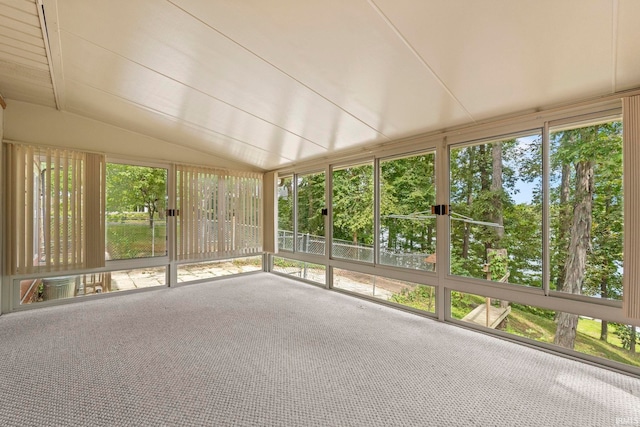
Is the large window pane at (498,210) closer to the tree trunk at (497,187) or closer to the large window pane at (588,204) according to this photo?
the tree trunk at (497,187)

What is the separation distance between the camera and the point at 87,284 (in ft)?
11.8

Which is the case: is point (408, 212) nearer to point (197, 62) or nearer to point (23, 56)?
point (197, 62)

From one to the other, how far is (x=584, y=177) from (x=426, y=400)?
2.43 metres

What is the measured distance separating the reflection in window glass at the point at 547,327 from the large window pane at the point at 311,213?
2198 mm

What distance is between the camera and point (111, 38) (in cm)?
180

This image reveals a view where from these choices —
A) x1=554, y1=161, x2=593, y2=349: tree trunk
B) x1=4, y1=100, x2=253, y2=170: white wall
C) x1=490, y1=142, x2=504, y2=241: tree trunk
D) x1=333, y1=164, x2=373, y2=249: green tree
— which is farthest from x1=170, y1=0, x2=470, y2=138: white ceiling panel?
x1=4, y1=100, x2=253, y2=170: white wall

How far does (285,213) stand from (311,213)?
0.64 meters

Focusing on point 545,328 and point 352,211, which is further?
point 352,211

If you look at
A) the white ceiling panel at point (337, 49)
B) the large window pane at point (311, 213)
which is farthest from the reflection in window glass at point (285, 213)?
the white ceiling panel at point (337, 49)

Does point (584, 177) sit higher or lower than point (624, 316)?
higher

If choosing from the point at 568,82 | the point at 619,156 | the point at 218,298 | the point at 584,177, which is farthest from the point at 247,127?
the point at 619,156

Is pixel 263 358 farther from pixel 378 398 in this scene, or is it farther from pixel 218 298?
pixel 218 298

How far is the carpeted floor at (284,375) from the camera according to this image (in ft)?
4.80

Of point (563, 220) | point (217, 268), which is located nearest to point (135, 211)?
point (217, 268)
